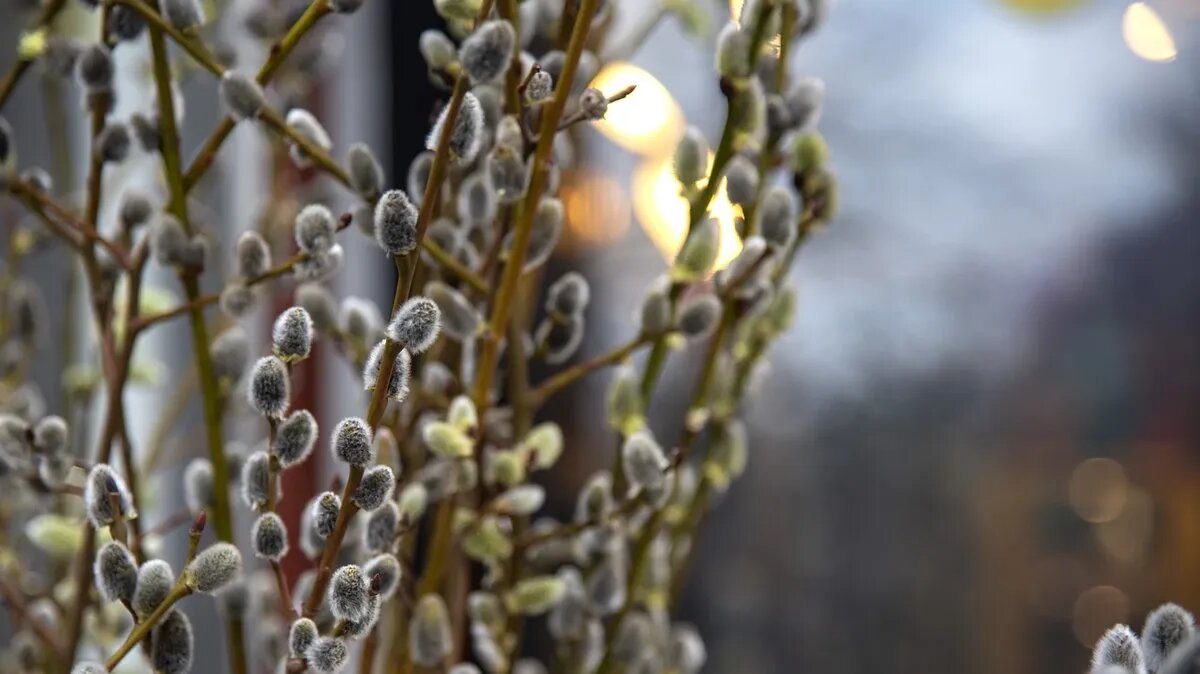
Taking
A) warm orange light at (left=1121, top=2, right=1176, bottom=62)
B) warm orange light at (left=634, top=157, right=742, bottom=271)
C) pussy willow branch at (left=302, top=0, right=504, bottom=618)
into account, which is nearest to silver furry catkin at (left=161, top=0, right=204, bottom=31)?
pussy willow branch at (left=302, top=0, right=504, bottom=618)

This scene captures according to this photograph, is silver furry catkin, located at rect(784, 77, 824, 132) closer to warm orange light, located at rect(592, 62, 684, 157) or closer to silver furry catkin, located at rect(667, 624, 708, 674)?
silver furry catkin, located at rect(667, 624, 708, 674)

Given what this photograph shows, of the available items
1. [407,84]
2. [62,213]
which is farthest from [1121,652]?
[407,84]

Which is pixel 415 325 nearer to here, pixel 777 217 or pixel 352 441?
pixel 352 441

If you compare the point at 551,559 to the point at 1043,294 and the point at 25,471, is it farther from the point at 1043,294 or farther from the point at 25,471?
the point at 1043,294

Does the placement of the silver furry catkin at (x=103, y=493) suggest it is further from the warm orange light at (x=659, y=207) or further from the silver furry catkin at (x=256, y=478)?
the warm orange light at (x=659, y=207)

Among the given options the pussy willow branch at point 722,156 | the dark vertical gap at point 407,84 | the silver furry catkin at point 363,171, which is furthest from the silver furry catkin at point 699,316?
the dark vertical gap at point 407,84

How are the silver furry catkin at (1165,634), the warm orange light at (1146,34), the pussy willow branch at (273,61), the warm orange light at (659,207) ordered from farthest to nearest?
the warm orange light at (659,207), the warm orange light at (1146,34), the pussy willow branch at (273,61), the silver furry catkin at (1165,634)
